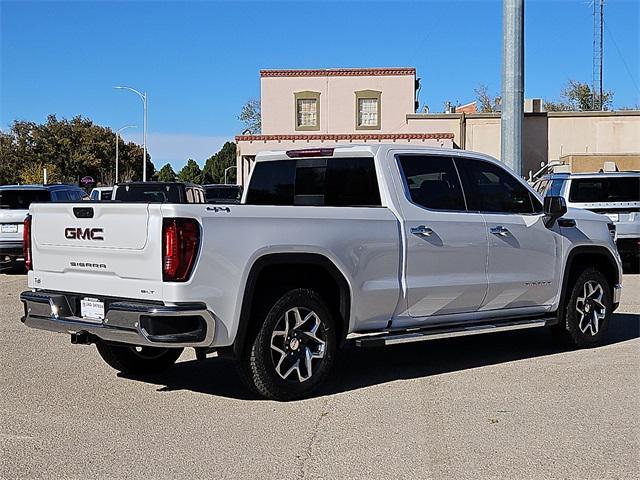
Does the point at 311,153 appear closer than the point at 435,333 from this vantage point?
No

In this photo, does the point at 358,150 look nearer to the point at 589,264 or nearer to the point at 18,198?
the point at 589,264

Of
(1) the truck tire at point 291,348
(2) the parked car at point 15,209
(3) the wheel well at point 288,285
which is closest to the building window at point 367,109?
(2) the parked car at point 15,209

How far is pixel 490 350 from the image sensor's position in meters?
9.16

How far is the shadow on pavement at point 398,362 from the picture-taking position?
7457 mm

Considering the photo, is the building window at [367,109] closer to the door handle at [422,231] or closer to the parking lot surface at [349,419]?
the parking lot surface at [349,419]

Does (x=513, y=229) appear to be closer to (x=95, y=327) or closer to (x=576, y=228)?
(x=576, y=228)

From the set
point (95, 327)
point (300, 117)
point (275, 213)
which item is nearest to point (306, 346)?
point (275, 213)

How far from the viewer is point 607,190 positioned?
1744 cm

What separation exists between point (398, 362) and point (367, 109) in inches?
1368

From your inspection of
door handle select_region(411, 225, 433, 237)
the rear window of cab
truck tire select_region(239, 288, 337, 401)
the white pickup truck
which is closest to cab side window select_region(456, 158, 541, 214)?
the white pickup truck

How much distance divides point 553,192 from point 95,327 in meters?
12.8

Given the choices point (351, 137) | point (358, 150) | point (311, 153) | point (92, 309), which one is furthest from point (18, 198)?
point (351, 137)

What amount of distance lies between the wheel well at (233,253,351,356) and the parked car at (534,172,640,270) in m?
11.1

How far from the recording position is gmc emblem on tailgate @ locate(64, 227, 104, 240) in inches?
255
